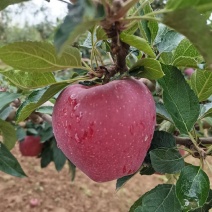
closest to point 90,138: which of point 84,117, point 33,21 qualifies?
point 84,117

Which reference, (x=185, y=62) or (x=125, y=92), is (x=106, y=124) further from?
(x=185, y=62)

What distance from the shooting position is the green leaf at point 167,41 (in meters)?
0.63

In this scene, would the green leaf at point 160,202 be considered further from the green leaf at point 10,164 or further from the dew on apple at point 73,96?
the green leaf at point 10,164

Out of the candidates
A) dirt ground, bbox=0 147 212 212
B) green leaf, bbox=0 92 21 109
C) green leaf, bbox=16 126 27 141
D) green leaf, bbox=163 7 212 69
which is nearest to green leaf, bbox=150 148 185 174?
green leaf, bbox=163 7 212 69

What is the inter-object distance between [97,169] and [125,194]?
7.19ft

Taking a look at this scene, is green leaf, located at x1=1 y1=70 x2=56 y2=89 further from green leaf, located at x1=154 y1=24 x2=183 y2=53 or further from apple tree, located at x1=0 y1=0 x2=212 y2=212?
green leaf, located at x1=154 y1=24 x2=183 y2=53

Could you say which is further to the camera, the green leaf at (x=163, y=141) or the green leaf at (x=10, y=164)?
the green leaf at (x=10, y=164)

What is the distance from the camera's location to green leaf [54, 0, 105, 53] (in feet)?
0.99

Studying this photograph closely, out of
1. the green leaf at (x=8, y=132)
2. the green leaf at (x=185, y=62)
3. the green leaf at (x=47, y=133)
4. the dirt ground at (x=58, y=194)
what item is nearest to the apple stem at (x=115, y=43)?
the green leaf at (x=185, y=62)

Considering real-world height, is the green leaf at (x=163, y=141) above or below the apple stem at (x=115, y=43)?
below

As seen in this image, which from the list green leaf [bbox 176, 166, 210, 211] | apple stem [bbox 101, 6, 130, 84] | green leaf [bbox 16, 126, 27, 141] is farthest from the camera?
green leaf [bbox 16, 126, 27, 141]

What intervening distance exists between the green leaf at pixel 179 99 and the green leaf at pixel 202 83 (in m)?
0.06

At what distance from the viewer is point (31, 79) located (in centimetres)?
56

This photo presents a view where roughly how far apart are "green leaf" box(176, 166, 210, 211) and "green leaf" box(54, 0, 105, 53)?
318mm
